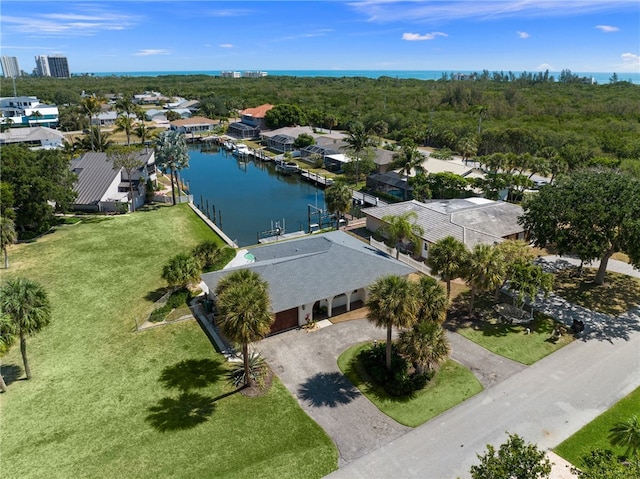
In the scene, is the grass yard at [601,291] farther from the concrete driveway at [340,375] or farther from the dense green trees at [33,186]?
the dense green trees at [33,186]

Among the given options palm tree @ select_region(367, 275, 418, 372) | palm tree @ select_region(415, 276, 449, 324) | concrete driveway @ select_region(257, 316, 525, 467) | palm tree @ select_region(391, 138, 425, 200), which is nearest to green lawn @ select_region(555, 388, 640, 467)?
concrete driveway @ select_region(257, 316, 525, 467)

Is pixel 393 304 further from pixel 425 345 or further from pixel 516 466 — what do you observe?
pixel 516 466

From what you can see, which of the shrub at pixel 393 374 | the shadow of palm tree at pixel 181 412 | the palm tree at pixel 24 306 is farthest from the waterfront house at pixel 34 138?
the shrub at pixel 393 374

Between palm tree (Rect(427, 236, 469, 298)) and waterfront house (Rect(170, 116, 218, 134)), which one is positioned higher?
waterfront house (Rect(170, 116, 218, 134))

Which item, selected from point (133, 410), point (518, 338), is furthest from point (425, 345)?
point (133, 410)

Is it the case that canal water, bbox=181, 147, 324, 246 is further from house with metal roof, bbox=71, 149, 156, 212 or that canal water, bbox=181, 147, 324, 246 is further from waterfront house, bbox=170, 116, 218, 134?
waterfront house, bbox=170, 116, 218, 134

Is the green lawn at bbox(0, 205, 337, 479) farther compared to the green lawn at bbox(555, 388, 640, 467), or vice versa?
the green lawn at bbox(555, 388, 640, 467)
